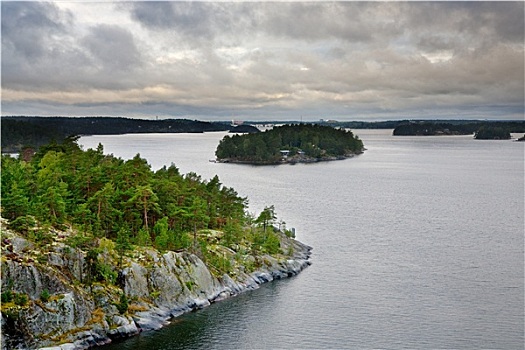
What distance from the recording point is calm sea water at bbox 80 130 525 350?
36.0 m

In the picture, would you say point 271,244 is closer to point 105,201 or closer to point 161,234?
point 161,234

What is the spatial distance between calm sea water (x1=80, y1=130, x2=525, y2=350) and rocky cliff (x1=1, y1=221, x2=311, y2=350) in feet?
4.62

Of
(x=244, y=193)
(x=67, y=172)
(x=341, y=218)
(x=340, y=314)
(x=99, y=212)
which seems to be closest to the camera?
(x=340, y=314)

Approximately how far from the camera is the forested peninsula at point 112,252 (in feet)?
106

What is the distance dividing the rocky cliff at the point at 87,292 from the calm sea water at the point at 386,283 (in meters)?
1.41

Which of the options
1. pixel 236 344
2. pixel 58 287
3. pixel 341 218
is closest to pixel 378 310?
pixel 236 344

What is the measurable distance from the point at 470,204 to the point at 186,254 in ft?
200

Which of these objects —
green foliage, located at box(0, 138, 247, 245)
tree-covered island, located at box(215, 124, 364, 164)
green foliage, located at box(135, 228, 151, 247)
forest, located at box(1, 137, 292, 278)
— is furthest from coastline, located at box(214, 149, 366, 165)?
green foliage, located at box(135, 228, 151, 247)

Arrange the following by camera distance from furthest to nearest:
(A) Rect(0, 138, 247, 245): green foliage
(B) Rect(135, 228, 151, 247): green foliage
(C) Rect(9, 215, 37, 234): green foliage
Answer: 1. (B) Rect(135, 228, 151, 247): green foliage
2. (A) Rect(0, 138, 247, 245): green foliage
3. (C) Rect(9, 215, 37, 234): green foliage

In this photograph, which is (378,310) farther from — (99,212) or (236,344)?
(99,212)

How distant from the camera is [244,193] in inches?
3880

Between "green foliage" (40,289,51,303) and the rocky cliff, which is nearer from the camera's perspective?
the rocky cliff

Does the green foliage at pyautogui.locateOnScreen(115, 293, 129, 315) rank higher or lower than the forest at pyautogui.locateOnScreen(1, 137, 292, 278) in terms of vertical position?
lower

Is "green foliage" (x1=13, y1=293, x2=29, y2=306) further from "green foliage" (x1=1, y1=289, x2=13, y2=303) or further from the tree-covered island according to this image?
the tree-covered island
